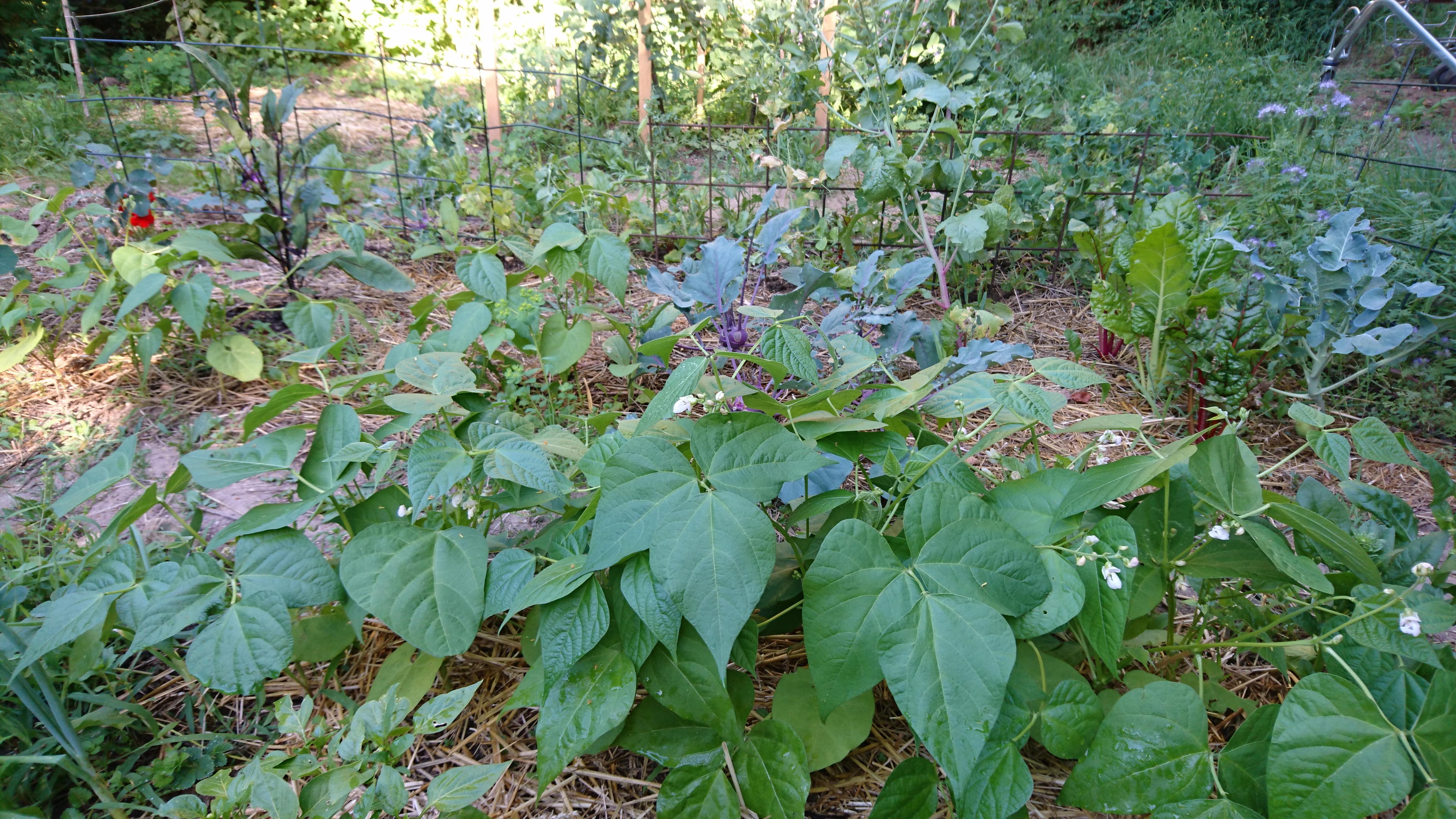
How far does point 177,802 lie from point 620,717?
0.45 metres

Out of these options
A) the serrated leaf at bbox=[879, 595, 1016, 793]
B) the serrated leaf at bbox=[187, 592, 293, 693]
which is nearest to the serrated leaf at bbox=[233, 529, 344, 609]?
the serrated leaf at bbox=[187, 592, 293, 693]

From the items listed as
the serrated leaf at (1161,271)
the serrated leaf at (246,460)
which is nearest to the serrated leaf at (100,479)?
the serrated leaf at (246,460)

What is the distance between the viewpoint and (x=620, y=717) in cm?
90

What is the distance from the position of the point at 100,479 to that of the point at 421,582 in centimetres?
56

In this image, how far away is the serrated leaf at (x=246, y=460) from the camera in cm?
102

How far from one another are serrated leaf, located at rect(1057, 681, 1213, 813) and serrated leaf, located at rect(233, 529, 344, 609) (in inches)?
Result: 36.1

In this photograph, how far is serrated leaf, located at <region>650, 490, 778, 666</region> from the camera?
2.67 feet

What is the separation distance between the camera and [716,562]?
32.7 inches

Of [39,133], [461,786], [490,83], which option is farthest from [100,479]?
[39,133]

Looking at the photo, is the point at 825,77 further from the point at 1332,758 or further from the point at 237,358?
the point at 1332,758

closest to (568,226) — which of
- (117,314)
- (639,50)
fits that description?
(117,314)

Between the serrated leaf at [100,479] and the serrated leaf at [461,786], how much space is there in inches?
27.2

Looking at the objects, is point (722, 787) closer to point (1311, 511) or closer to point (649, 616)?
point (649, 616)

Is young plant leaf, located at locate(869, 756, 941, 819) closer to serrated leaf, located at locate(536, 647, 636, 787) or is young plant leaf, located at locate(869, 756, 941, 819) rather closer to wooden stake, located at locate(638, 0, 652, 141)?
serrated leaf, located at locate(536, 647, 636, 787)
